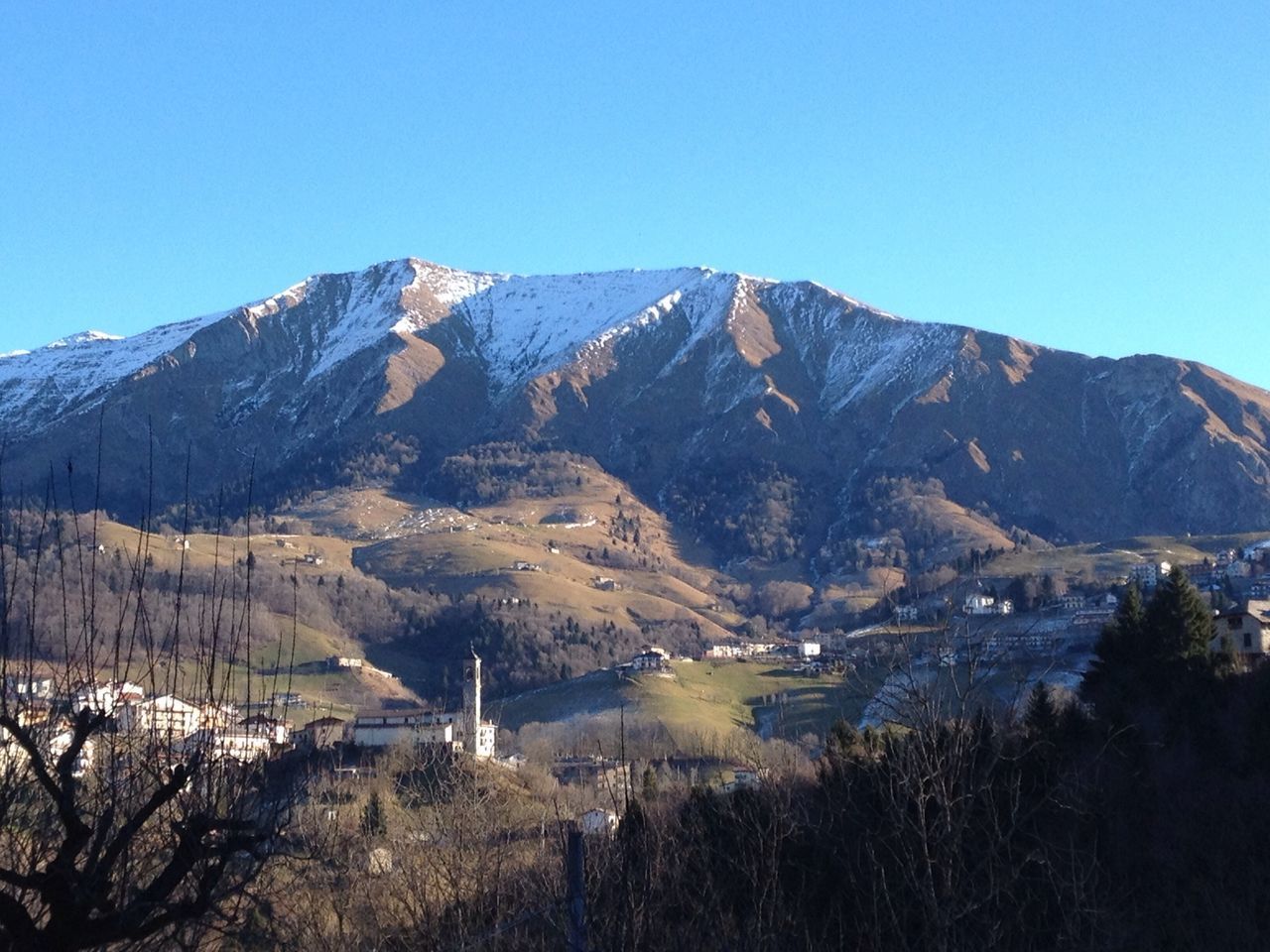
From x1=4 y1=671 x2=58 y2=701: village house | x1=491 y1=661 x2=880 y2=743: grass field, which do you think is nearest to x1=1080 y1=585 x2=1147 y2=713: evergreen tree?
x1=4 y1=671 x2=58 y2=701: village house

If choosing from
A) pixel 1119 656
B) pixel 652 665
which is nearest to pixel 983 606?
pixel 652 665

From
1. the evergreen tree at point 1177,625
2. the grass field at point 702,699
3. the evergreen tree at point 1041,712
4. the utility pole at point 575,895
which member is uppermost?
the evergreen tree at point 1177,625

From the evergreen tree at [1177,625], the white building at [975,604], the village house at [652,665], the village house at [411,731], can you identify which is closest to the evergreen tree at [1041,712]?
the white building at [975,604]

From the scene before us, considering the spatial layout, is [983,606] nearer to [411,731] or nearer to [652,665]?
[652,665]

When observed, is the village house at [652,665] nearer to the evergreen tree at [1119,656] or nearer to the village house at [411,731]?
the village house at [411,731]

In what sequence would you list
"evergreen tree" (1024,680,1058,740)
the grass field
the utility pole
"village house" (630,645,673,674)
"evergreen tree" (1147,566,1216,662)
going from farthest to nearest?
1. "village house" (630,645,673,674)
2. the grass field
3. "evergreen tree" (1147,566,1216,662)
4. "evergreen tree" (1024,680,1058,740)
5. the utility pole

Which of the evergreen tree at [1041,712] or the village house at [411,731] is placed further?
the village house at [411,731]

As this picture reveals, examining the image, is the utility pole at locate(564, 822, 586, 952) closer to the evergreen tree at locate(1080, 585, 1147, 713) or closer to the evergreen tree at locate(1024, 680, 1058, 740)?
the evergreen tree at locate(1024, 680, 1058, 740)

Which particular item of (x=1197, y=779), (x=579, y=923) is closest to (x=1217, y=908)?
(x=1197, y=779)

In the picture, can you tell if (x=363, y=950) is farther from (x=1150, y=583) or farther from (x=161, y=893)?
(x=1150, y=583)

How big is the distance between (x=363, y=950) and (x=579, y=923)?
14.4 m

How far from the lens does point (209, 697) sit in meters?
13.1

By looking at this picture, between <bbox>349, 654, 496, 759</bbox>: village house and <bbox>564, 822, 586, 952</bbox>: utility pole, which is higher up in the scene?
<bbox>564, 822, 586, 952</bbox>: utility pole

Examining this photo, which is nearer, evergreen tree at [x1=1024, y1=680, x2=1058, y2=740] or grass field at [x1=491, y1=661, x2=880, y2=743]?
evergreen tree at [x1=1024, y1=680, x2=1058, y2=740]
